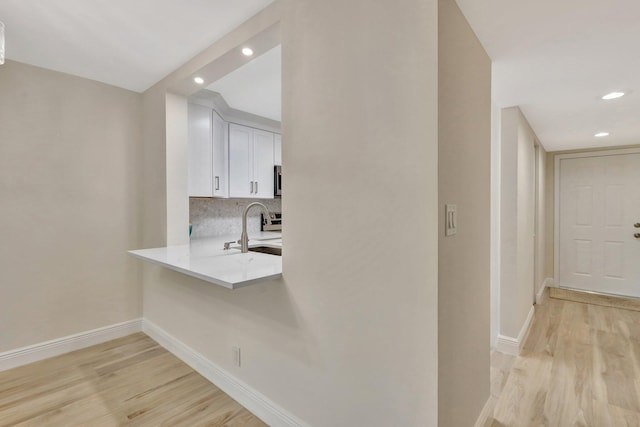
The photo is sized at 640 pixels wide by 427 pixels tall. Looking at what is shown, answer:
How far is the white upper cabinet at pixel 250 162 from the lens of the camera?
3.65 m

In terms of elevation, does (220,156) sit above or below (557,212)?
above

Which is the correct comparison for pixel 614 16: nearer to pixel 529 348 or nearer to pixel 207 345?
pixel 529 348

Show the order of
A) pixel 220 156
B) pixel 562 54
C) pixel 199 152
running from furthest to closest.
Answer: pixel 220 156 < pixel 199 152 < pixel 562 54

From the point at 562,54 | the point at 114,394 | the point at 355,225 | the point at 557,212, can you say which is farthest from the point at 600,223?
the point at 114,394

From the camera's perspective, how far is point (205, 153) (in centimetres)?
315

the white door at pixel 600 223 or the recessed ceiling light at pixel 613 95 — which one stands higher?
the recessed ceiling light at pixel 613 95

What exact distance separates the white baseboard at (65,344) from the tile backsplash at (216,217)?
1.09 meters

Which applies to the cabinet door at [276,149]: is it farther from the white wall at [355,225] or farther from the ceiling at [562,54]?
the ceiling at [562,54]

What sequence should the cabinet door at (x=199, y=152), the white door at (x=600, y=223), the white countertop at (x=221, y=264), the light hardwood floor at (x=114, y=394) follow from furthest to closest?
1. the white door at (x=600, y=223)
2. the cabinet door at (x=199, y=152)
3. the light hardwood floor at (x=114, y=394)
4. the white countertop at (x=221, y=264)

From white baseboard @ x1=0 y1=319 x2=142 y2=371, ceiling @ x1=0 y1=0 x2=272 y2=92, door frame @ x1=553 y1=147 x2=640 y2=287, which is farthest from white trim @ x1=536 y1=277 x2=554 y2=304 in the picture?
white baseboard @ x1=0 y1=319 x2=142 y2=371

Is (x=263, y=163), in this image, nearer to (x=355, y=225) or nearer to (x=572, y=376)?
(x=355, y=225)

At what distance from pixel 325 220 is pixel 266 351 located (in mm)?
893

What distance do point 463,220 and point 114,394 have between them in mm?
2468

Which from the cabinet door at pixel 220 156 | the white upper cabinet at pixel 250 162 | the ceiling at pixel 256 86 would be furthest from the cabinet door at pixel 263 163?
the cabinet door at pixel 220 156
